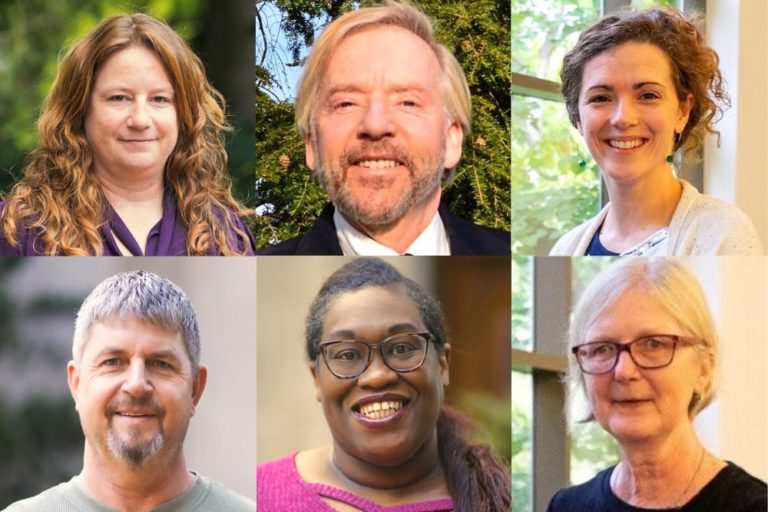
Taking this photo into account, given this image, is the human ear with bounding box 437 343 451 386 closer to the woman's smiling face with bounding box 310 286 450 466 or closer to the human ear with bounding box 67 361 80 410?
the woman's smiling face with bounding box 310 286 450 466

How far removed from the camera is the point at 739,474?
260cm

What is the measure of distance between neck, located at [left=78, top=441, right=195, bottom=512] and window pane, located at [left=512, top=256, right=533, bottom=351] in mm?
751

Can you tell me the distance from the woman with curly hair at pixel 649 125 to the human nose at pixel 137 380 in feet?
3.04

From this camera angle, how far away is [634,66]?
8.46 ft

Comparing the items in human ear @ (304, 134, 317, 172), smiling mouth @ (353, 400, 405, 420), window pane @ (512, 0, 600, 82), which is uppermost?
window pane @ (512, 0, 600, 82)

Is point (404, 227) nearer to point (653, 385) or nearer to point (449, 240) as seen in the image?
point (449, 240)

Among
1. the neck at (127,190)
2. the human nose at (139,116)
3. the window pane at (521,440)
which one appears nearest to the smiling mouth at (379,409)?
the window pane at (521,440)

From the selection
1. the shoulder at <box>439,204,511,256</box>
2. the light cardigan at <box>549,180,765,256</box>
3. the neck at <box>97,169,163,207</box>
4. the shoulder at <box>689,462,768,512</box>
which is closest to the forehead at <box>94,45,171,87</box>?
the neck at <box>97,169,163,207</box>

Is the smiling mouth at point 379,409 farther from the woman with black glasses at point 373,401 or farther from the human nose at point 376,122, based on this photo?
the human nose at point 376,122

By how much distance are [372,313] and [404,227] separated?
186 mm

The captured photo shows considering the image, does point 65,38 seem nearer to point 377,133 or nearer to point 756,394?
point 377,133

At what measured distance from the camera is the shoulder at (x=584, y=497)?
2631 millimetres

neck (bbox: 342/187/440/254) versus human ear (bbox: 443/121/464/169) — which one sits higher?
human ear (bbox: 443/121/464/169)

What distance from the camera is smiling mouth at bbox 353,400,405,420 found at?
2557 millimetres
